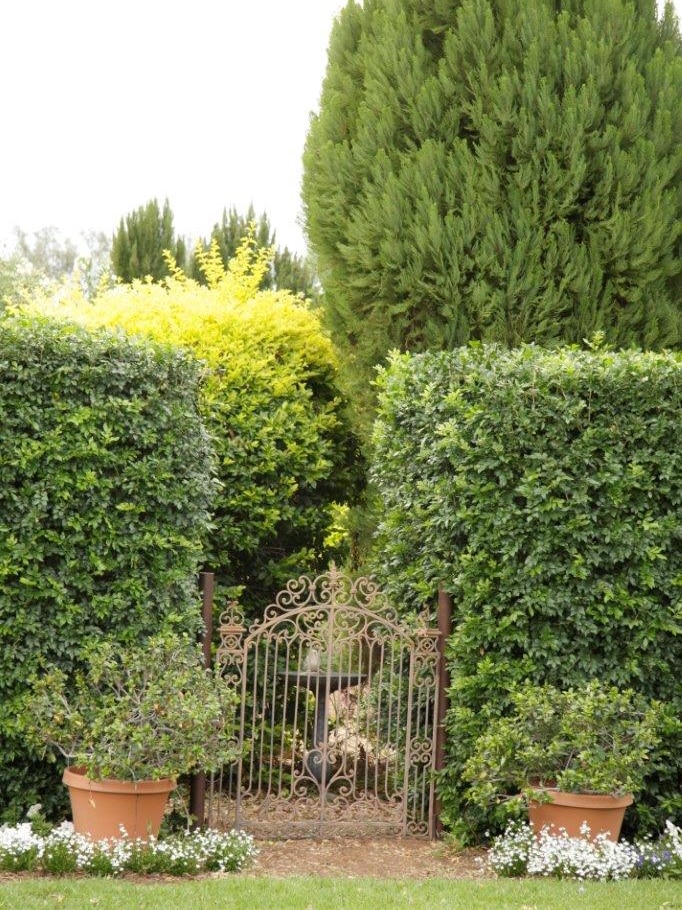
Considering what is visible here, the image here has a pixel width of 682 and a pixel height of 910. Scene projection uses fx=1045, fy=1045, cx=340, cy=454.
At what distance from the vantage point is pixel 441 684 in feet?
24.8

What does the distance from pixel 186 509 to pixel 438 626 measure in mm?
2019

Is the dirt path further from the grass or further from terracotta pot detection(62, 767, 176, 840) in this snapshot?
terracotta pot detection(62, 767, 176, 840)

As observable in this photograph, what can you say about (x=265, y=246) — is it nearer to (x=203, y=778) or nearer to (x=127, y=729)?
(x=203, y=778)

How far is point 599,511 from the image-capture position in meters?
6.99

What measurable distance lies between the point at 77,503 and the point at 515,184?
4619 millimetres

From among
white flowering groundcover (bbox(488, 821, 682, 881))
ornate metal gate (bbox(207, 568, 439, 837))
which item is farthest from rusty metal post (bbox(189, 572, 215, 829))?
white flowering groundcover (bbox(488, 821, 682, 881))

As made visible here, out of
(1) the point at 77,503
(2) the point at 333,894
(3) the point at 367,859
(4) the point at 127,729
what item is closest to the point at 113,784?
(4) the point at 127,729

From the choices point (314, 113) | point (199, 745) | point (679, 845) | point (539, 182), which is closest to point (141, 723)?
point (199, 745)

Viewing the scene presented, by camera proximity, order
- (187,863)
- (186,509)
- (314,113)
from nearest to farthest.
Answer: (187,863) < (186,509) < (314,113)

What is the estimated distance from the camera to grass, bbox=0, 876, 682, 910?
17.9 feet

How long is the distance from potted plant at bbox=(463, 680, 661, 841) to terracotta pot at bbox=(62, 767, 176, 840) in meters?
2.08

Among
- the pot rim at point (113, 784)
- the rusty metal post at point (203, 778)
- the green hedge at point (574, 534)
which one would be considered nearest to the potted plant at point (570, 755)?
the green hedge at point (574, 534)

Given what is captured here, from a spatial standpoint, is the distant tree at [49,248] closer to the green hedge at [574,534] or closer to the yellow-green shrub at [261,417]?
the yellow-green shrub at [261,417]

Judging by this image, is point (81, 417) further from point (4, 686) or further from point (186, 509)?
point (4, 686)
